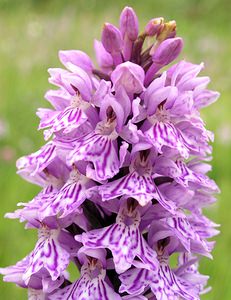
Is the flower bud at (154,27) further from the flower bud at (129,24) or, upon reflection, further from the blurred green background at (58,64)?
the blurred green background at (58,64)

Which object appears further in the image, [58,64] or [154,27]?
[58,64]

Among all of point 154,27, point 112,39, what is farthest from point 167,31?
point 112,39

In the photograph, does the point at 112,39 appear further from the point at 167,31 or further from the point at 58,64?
the point at 58,64

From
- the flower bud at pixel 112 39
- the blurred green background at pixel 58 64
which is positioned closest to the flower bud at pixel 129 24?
the flower bud at pixel 112 39

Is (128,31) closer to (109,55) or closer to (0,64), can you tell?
(109,55)

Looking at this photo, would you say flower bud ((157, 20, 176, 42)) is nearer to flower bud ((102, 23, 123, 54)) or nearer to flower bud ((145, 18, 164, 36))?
flower bud ((145, 18, 164, 36))

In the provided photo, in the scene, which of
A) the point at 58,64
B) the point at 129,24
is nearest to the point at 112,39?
the point at 129,24

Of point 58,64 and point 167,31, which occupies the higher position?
point 58,64

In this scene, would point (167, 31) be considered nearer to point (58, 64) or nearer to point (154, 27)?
point (154, 27)

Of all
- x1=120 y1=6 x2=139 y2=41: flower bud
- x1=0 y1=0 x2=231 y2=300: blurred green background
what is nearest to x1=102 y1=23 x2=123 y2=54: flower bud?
x1=120 y1=6 x2=139 y2=41: flower bud
